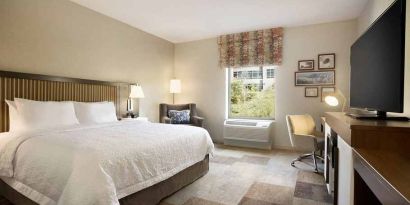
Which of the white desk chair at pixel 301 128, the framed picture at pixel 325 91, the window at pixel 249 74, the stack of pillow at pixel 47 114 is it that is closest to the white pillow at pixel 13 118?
the stack of pillow at pixel 47 114

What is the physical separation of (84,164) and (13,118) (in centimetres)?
169

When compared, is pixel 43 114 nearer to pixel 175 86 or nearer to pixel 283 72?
pixel 175 86

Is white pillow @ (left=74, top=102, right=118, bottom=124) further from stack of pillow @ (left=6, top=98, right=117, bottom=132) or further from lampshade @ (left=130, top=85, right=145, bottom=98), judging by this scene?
lampshade @ (left=130, top=85, right=145, bottom=98)

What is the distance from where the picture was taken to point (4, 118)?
268 cm

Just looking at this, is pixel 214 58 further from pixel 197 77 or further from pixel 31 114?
pixel 31 114

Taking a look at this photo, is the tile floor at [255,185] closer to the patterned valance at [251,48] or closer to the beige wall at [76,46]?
the patterned valance at [251,48]

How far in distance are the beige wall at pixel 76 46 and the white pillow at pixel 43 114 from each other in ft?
1.90

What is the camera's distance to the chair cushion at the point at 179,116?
4754 mm

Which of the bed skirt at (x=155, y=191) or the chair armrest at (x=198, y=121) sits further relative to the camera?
the chair armrest at (x=198, y=121)

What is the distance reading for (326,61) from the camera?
4168 mm

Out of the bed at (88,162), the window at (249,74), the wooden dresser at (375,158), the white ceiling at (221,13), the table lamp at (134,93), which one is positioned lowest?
the bed at (88,162)

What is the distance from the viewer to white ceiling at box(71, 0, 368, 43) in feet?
11.1

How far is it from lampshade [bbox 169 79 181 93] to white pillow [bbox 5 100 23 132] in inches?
126

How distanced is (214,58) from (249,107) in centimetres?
143
